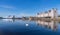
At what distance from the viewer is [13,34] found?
11.4 ft

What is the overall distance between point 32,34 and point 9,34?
678 mm

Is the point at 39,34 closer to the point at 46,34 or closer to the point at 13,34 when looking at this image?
the point at 46,34

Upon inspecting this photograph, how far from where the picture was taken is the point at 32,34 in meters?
3.54

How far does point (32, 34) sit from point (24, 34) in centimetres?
24

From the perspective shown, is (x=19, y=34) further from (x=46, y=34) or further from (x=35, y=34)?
(x=46, y=34)

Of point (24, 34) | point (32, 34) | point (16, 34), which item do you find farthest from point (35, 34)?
point (16, 34)

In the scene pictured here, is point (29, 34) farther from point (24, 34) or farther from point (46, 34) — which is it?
point (46, 34)

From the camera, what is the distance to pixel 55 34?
3.59 m

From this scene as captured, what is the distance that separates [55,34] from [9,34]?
138cm

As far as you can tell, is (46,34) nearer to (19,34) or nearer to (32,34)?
(32,34)

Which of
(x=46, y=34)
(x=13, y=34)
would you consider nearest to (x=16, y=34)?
(x=13, y=34)

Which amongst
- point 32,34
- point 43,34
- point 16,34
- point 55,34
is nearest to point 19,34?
point 16,34

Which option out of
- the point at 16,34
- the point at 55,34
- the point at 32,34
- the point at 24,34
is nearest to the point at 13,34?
the point at 16,34

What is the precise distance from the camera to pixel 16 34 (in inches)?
137
